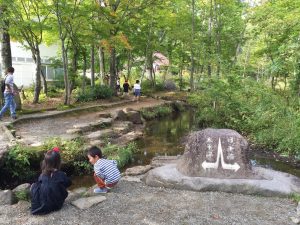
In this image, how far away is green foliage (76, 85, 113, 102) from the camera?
736 inches

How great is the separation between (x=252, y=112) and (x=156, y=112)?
7159mm

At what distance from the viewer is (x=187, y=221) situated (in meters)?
5.00

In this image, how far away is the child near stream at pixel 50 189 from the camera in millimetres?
5152

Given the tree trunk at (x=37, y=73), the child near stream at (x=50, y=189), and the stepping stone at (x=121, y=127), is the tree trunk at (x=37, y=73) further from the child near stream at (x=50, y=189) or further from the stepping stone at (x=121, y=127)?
the child near stream at (x=50, y=189)

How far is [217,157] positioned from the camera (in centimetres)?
680

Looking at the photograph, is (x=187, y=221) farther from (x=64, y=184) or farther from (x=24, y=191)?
(x=24, y=191)

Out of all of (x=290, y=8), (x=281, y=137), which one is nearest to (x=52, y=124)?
(x=281, y=137)

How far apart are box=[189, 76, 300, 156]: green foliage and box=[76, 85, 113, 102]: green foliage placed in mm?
6024

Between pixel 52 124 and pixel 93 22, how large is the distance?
605 centimetres

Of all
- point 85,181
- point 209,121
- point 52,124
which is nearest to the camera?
point 85,181

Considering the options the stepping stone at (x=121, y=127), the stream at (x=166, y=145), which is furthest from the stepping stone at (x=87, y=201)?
the stepping stone at (x=121, y=127)

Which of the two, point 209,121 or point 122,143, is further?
point 209,121

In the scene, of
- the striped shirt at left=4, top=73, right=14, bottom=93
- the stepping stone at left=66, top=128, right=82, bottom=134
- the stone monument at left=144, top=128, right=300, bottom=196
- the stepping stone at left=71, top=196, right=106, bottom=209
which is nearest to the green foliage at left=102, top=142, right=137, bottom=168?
the stepping stone at left=66, top=128, right=82, bottom=134

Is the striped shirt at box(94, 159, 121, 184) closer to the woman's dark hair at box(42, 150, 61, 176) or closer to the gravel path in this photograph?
the gravel path
